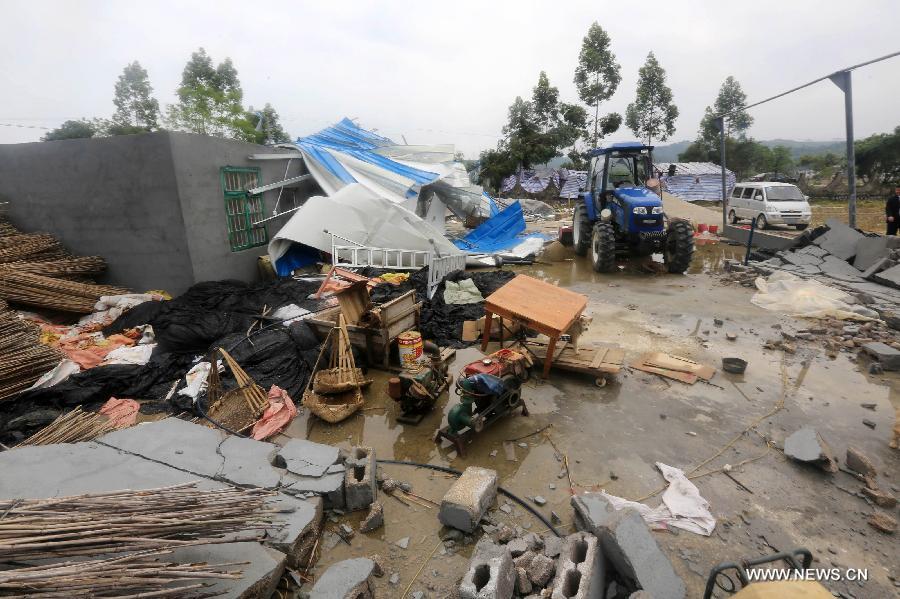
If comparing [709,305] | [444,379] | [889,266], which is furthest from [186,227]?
[889,266]

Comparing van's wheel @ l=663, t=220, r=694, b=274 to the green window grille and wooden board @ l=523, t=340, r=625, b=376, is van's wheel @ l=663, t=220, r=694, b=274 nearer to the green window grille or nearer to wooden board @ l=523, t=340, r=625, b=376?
wooden board @ l=523, t=340, r=625, b=376

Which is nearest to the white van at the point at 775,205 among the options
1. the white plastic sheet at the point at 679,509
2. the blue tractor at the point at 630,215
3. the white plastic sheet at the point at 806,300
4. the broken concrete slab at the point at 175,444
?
the blue tractor at the point at 630,215

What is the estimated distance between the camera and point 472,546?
10.4ft

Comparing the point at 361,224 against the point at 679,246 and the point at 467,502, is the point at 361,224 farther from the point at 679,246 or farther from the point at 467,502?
the point at 467,502

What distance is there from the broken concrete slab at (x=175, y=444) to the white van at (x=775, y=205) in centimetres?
1542

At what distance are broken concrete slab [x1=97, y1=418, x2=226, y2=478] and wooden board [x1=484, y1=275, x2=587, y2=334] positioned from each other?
324 cm

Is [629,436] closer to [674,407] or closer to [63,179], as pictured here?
[674,407]

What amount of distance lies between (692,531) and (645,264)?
335 inches

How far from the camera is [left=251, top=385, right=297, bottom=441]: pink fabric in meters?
4.58

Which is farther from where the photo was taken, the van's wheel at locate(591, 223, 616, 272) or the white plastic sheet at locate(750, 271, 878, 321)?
the van's wheel at locate(591, 223, 616, 272)

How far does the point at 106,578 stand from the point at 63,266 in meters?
8.08

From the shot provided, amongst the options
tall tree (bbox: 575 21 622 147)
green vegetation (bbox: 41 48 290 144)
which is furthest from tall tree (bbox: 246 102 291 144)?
tall tree (bbox: 575 21 622 147)

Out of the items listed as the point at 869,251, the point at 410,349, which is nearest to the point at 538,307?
the point at 410,349

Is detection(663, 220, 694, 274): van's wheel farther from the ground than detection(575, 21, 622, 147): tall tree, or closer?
closer
